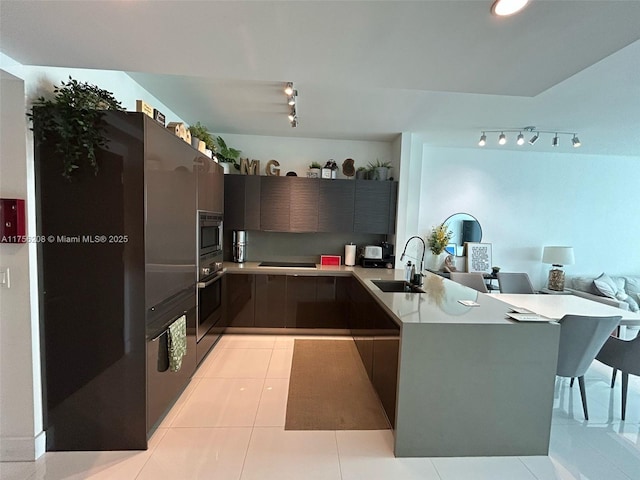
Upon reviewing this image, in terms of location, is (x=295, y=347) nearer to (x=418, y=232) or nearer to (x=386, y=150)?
(x=418, y=232)

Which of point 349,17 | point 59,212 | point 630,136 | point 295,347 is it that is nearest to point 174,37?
point 349,17

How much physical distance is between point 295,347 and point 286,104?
2.68 m

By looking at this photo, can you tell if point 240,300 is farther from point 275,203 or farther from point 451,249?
point 451,249

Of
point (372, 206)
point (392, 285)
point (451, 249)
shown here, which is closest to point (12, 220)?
point (392, 285)

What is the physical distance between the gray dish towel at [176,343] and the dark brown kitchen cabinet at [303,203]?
1.95 metres

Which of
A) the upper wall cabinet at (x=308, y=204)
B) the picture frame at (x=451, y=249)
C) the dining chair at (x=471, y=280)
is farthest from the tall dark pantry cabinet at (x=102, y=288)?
the picture frame at (x=451, y=249)

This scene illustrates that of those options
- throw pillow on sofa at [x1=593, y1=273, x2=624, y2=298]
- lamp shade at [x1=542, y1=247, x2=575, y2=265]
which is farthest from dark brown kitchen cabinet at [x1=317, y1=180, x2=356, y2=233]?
throw pillow on sofa at [x1=593, y1=273, x2=624, y2=298]

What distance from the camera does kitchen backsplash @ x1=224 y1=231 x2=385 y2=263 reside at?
417 cm

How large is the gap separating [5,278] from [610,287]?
6707 millimetres

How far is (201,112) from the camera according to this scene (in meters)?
3.21

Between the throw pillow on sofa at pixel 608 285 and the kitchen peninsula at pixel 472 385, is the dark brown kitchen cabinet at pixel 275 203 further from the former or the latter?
the throw pillow on sofa at pixel 608 285

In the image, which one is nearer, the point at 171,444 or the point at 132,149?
the point at 132,149

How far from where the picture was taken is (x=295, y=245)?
4184 millimetres

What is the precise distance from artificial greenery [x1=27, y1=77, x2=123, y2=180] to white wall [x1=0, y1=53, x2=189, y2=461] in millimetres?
96
